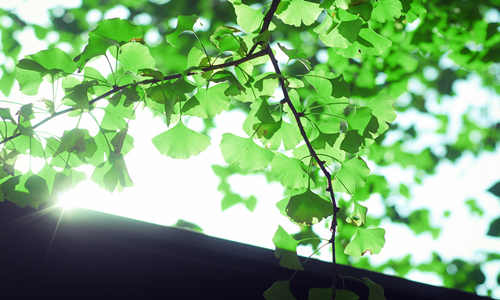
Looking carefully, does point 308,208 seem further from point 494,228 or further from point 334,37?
point 494,228

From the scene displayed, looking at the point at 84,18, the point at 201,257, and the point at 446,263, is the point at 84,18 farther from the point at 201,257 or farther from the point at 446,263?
the point at 446,263

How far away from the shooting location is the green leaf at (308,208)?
812 mm

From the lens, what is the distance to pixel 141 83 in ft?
2.44

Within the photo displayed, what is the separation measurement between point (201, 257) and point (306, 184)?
0.59 m

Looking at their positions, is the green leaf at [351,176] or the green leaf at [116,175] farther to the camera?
the green leaf at [351,176]

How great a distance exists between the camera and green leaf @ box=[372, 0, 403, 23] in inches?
33.7

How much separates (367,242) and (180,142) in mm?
564

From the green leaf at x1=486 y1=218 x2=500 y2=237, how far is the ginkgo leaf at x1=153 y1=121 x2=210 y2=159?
808 mm

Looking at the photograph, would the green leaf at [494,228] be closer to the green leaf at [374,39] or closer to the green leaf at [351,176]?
the green leaf at [351,176]

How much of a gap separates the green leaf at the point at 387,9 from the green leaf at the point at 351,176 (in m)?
0.36

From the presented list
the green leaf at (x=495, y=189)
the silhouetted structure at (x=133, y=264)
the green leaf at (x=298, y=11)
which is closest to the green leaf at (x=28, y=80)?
the silhouetted structure at (x=133, y=264)

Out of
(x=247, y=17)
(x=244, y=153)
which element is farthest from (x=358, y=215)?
(x=247, y=17)

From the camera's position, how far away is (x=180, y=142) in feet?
2.86

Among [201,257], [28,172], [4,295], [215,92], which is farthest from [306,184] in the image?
[4,295]
